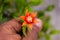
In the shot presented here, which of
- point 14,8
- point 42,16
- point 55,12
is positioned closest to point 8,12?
point 14,8

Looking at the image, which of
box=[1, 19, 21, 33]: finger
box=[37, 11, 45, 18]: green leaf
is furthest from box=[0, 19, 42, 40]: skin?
box=[37, 11, 45, 18]: green leaf

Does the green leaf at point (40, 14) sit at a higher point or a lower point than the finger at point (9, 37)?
higher

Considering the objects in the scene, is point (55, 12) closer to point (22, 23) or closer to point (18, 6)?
point (18, 6)

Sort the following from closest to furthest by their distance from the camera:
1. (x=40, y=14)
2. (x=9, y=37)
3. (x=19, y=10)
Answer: (x=9, y=37), (x=19, y=10), (x=40, y=14)

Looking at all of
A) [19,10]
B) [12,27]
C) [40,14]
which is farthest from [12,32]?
[40,14]

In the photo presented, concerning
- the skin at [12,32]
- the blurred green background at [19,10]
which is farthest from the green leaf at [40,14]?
the skin at [12,32]

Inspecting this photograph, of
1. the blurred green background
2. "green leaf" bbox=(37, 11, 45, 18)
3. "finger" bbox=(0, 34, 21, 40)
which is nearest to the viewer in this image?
"finger" bbox=(0, 34, 21, 40)

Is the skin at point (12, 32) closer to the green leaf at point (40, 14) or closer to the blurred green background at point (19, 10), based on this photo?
the blurred green background at point (19, 10)

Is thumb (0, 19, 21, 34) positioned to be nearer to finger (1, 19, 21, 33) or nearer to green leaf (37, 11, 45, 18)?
finger (1, 19, 21, 33)

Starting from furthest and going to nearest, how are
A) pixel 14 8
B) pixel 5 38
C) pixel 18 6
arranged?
pixel 14 8 < pixel 18 6 < pixel 5 38

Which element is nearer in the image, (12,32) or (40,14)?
(12,32)

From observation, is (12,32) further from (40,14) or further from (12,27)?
(40,14)
